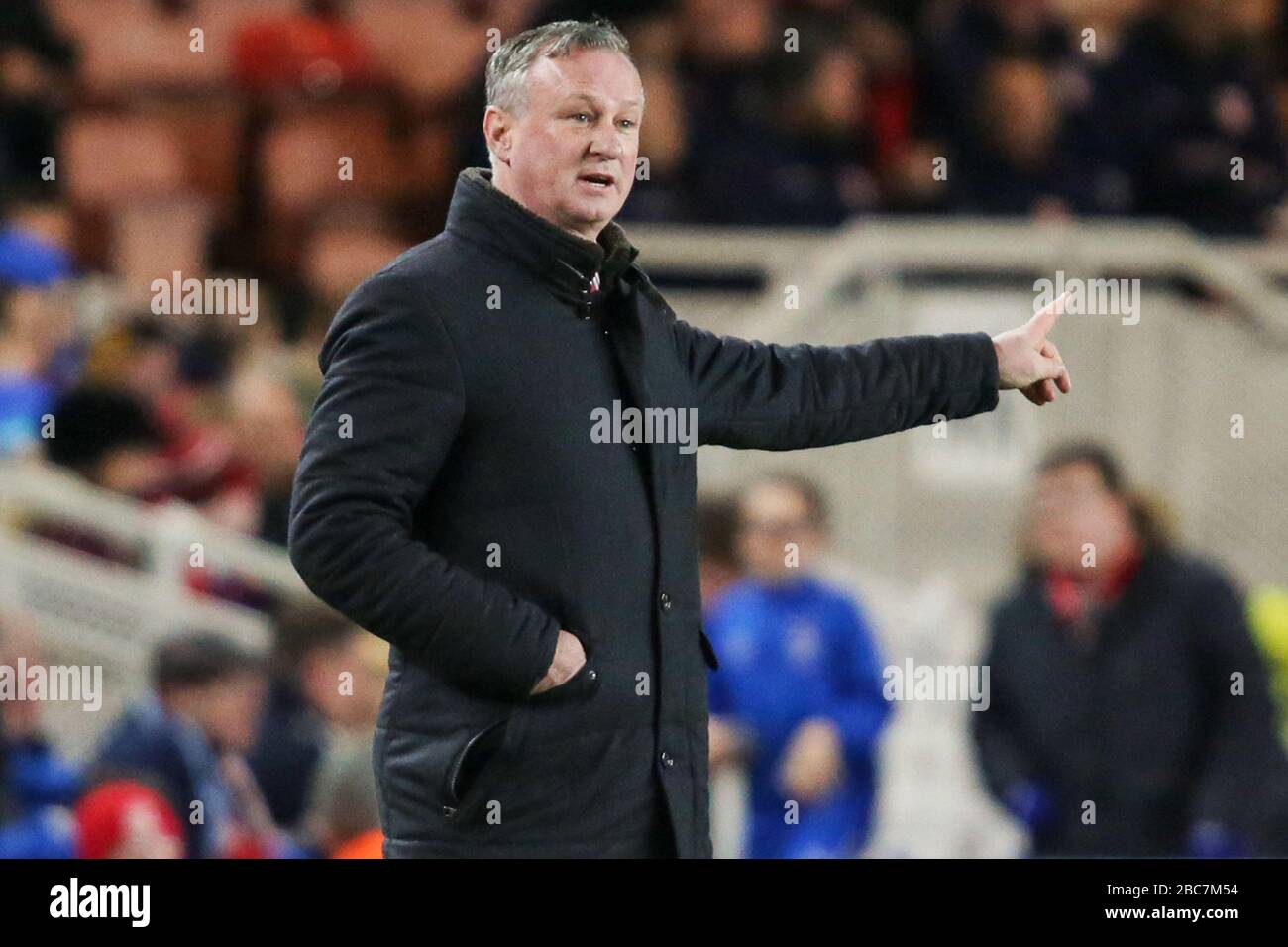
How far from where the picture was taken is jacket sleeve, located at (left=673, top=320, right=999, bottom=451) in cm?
299

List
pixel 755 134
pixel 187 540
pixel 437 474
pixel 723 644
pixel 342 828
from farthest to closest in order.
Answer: pixel 755 134, pixel 187 540, pixel 723 644, pixel 342 828, pixel 437 474

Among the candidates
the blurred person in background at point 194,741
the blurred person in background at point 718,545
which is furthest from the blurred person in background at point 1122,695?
the blurred person in background at point 194,741

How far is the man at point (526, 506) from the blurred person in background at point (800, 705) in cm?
271

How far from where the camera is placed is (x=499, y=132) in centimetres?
287

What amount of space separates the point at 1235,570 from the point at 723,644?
1.60 meters

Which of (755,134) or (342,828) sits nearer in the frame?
(342,828)

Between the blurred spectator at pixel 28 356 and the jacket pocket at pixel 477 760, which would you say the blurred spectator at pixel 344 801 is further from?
the jacket pocket at pixel 477 760

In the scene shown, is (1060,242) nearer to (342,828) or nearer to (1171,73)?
(1171,73)

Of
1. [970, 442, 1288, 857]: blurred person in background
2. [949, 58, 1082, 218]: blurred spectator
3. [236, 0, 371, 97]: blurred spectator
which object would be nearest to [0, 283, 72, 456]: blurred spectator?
[236, 0, 371, 97]: blurred spectator

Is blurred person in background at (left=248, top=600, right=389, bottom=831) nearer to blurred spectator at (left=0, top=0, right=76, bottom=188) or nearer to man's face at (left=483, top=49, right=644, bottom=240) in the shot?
blurred spectator at (left=0, top=0, right=76, bottom=188)

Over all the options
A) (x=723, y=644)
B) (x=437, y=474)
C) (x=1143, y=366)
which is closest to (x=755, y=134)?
(x=1143, y=366)

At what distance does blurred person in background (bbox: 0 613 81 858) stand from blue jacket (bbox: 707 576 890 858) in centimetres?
161

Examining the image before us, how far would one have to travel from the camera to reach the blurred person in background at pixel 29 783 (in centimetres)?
535

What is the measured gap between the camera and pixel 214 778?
17.4 ft
